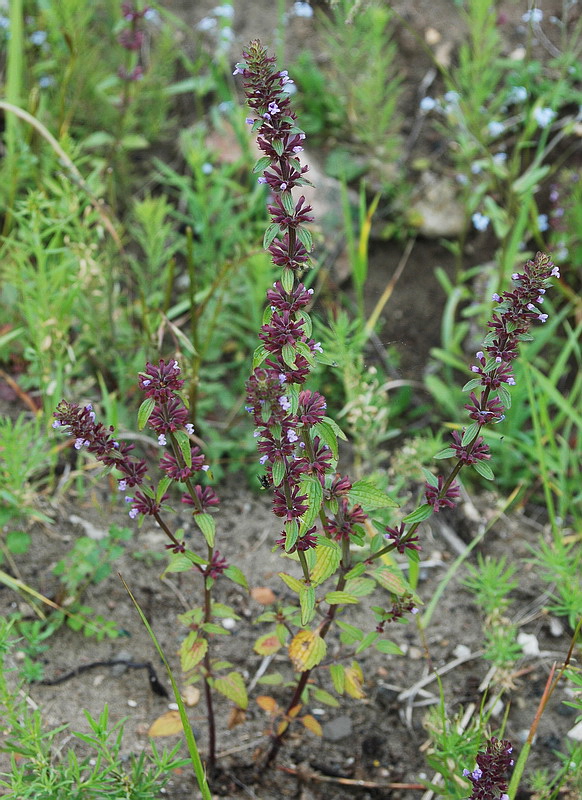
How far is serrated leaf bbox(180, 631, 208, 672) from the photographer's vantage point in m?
2.09

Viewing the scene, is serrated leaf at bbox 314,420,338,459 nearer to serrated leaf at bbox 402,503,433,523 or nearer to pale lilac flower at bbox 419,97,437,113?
serrated leaf at bbox 402,503,433,523

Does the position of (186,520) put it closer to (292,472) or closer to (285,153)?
(292,472)

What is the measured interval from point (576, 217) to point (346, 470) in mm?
1674

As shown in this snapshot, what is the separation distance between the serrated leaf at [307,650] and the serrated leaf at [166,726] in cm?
54

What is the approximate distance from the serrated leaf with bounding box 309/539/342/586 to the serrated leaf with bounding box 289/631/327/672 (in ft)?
0.67

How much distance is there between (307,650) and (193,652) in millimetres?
304

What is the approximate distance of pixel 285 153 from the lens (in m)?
1.64

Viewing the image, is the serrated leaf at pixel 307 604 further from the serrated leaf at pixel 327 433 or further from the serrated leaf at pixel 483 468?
the serrated leaf at pixel 483 468

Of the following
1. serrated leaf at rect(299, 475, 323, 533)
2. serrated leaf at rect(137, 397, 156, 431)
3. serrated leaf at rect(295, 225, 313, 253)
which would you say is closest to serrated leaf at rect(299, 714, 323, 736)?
serrated leaf at rect(299, 475, 323, 533)

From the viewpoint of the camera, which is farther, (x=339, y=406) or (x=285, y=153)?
(x=339, y=406)

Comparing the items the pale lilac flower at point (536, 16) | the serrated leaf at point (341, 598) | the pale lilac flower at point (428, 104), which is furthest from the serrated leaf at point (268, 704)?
the pale lilac flower at point (536, 16)

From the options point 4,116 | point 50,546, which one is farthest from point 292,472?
point 4,116

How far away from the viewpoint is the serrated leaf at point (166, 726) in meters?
2.38

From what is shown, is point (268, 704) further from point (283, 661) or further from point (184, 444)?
point (184, 444)
